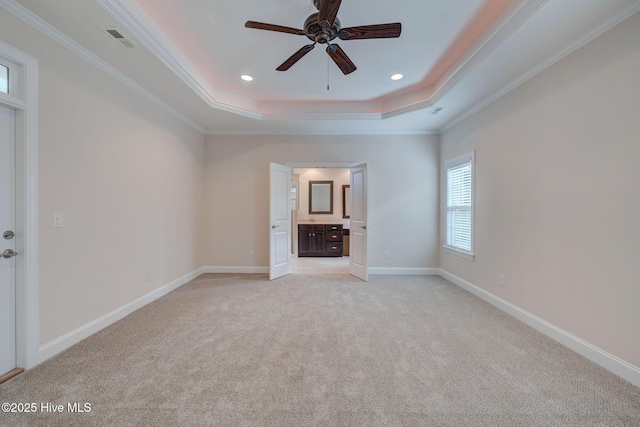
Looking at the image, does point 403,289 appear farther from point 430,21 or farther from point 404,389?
point 430,21

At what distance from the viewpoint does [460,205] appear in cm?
411

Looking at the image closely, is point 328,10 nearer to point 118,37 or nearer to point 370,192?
point 118,37

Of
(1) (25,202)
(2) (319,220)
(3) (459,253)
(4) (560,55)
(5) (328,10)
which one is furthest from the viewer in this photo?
(2) (319,220)

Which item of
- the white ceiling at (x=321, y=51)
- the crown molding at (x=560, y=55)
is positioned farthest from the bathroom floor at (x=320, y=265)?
the crown molding at (x=560, y=55)

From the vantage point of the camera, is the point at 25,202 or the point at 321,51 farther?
the point at 321,51

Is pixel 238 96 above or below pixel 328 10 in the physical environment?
above

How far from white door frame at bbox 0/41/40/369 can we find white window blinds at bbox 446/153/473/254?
190 inches

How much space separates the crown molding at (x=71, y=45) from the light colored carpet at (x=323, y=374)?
266cm

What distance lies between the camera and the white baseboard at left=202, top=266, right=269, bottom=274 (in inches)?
189

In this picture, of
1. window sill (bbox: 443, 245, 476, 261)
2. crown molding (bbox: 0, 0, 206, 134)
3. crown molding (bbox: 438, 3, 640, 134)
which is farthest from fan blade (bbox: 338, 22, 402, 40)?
window sill (bbox: 443, 245, 476, 261)

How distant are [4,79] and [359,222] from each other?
4.35m

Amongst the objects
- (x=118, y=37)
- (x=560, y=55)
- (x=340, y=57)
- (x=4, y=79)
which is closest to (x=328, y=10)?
A: (x=340, y=57)

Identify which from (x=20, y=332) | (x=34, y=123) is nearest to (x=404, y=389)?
(x=20, y=332)

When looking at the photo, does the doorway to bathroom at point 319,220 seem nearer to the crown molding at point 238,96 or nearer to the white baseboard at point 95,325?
the crown molding at point 238,96
